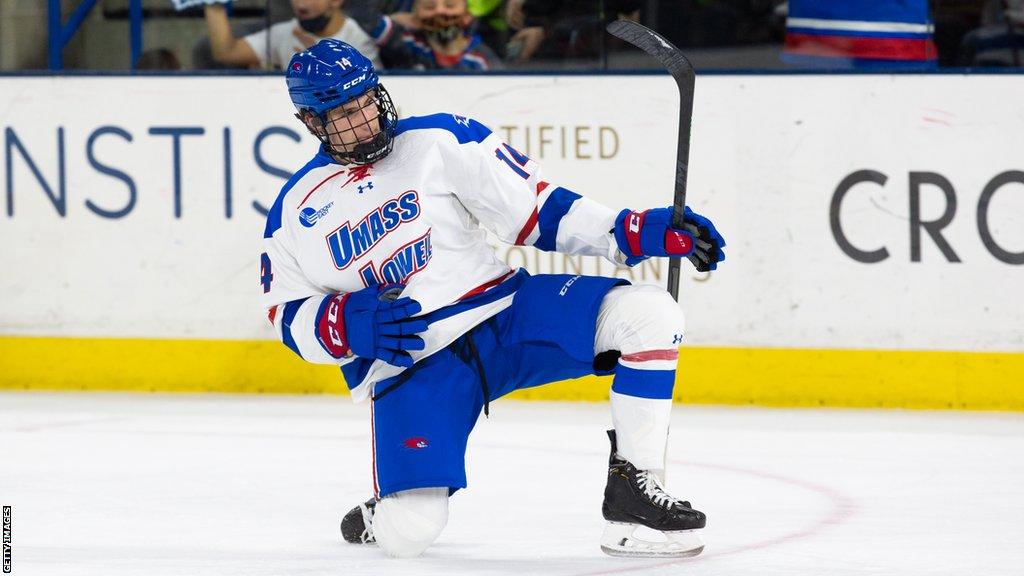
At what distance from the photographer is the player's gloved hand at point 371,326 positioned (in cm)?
290

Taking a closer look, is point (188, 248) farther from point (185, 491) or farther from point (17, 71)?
point (185, 491)

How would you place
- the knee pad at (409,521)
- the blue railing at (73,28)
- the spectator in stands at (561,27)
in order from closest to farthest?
1. the knee pad at (409,521)
2. the spectator in stands at (561,27)
3. the blue railing at (73,28)

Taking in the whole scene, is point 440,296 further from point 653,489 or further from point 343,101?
point 653,489

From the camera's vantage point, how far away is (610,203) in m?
5.24

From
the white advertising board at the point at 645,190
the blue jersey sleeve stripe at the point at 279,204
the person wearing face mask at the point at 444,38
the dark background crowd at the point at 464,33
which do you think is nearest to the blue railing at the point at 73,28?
the dark background crowd at the point at 464,33

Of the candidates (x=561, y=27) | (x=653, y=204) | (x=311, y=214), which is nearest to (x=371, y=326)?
(x=311, y=214)

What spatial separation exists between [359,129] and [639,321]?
22.7 inches

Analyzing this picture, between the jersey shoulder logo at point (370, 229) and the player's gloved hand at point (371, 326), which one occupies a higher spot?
the jersey shoulder logo at point (370, 229)

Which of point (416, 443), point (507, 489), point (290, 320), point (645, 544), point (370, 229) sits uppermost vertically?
point (370, 229)

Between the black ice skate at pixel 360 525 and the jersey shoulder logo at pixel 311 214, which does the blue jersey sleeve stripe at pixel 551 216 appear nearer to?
the jersey shoulder logo at pixel 311 214

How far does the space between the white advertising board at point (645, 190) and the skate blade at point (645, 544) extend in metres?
2.27

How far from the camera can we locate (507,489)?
3.70 metres

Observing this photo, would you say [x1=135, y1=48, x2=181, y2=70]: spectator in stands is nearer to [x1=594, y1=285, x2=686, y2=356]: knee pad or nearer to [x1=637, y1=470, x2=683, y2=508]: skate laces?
[x1=594, y1=285, x2=686, y2=356]: knee pad

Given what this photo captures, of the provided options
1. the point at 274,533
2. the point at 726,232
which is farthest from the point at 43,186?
the point at 274,533
